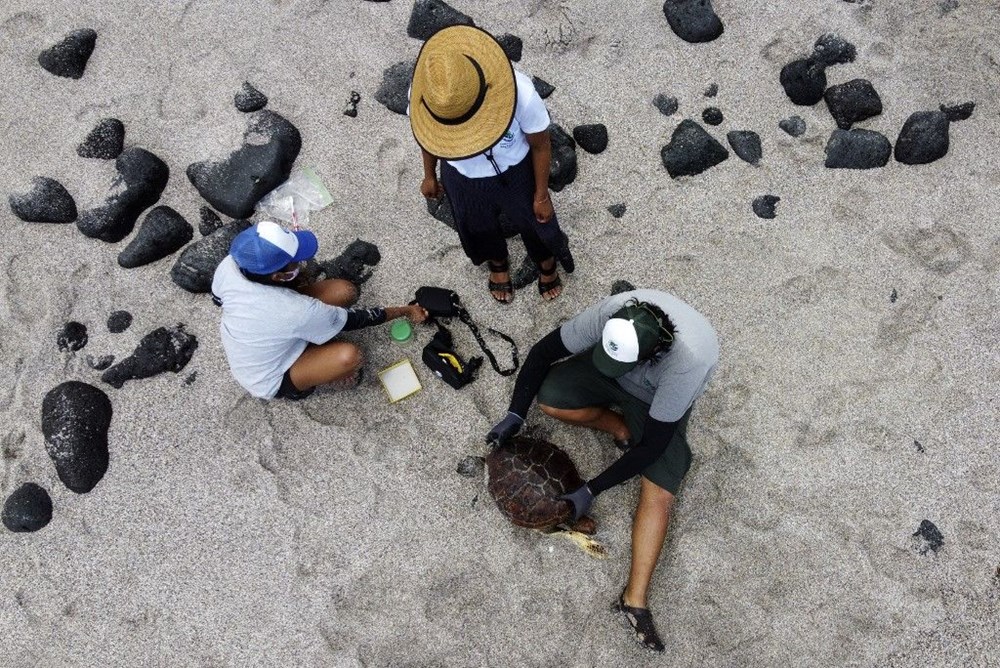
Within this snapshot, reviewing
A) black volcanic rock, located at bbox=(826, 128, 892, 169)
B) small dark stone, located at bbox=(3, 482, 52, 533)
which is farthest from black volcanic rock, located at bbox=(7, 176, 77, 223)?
black volcanic rock, located at bbox=(826, 128, 892, 169)

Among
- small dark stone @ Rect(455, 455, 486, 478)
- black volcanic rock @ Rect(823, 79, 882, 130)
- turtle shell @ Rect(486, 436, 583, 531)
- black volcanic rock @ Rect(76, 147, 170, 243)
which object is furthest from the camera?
black volcanic rock @ Rect(823, 79, 882, 130)

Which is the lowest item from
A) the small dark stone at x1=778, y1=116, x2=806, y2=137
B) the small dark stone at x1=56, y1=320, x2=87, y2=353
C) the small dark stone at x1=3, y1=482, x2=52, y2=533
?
the small dark stone at x1=3, y1=482, x2=52, y2=533

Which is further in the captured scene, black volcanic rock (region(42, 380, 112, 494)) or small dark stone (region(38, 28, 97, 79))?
small dark stone (region(38, 28, 97, 79))

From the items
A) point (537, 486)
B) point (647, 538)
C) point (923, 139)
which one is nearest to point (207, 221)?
point (537, 486)

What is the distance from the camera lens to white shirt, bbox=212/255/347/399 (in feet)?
8.40

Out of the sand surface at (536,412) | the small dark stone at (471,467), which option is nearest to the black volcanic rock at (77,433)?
the sand surface at (536,412)

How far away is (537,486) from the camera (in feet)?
8.80

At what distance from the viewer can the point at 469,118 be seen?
2.25 meters

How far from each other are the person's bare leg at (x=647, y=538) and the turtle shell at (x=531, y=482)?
29cm

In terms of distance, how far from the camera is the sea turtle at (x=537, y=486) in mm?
2678

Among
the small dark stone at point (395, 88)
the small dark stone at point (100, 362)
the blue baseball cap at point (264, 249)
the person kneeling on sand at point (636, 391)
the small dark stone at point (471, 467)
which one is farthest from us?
the small dark stone at point (395, 88)

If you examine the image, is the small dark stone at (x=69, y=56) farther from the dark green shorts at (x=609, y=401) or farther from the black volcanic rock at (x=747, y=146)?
the black volcanic rock at (x=747, y=146)

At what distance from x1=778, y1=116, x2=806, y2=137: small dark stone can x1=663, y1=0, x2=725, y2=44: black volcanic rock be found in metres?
0.59

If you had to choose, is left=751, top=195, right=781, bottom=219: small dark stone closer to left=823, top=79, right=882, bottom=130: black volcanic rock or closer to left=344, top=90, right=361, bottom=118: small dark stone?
left=823, top=79, right=882, bottom=130: black volcanic rock
